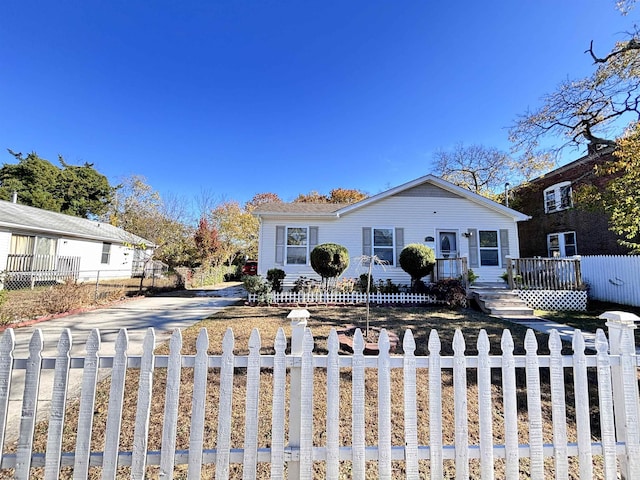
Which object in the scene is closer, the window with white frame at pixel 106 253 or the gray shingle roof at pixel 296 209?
the gray shingle roof at pixel 296 209

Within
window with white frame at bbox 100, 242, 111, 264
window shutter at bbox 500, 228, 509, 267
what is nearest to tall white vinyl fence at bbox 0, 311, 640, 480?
window shutter at bbox 500, 228, 509, 267

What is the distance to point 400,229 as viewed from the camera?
1252 centimetres

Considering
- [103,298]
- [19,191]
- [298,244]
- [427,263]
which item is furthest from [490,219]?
[19,191]

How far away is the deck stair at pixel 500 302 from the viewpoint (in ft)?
28.3

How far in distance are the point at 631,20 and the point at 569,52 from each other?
1.45 meters

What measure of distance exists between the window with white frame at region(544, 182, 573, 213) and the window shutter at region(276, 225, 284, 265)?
15.1 m

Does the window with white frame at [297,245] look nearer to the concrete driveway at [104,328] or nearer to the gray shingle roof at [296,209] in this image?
the gray shingle roof at [296,209]

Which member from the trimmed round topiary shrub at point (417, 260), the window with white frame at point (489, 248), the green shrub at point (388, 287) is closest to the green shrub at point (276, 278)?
the green shrub at point (388, 287)

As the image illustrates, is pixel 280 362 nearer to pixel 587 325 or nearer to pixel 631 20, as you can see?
pixel 587 325

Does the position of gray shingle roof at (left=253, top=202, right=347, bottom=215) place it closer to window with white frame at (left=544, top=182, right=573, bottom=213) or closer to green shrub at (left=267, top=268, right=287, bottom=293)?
green shrub at (left=267, top=268, right=287, bottom=293)

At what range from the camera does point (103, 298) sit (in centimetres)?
983

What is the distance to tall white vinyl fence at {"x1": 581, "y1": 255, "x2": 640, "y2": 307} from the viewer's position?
948cm

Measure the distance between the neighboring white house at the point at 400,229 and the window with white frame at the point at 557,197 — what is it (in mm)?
5220

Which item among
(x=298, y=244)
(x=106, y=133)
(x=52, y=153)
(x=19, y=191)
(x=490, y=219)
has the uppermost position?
(x=52, y=153)
